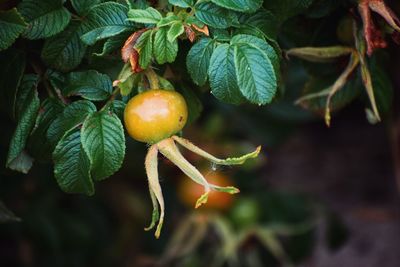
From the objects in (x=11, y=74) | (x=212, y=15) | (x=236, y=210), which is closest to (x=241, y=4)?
(x=212, y=15)

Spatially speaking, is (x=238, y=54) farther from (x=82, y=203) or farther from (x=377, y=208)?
(x=377, y=208)

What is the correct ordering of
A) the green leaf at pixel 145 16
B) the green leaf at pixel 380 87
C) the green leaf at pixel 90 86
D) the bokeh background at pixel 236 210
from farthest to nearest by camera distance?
the bokeh background at pixel 236 210 → the green leaf at pixel 380 87 → the green leaf at pixel 90 86 → the green leaf at pixel 145 16

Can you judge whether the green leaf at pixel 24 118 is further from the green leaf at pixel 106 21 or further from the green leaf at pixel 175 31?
the green leaf at pixel 175 31

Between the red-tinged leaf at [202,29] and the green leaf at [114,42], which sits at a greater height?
the red-tinged leaf at [202,29]

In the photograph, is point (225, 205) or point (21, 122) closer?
point (21, 122)

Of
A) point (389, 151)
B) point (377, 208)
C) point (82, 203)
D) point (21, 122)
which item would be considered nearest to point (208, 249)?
point (82, 203)

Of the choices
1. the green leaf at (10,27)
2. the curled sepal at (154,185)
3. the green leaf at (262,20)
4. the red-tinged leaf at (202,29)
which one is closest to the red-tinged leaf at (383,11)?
the green leaf at (262,20)

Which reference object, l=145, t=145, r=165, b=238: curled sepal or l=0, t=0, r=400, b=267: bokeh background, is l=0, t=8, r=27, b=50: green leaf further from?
l=0, t=0, r=400, b=267: bokeh background
